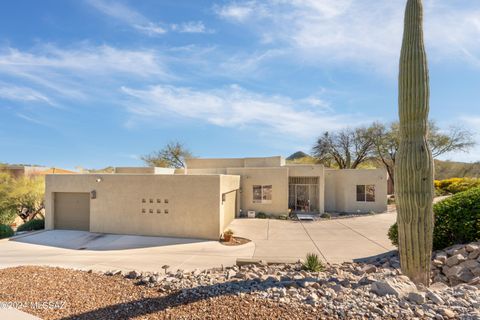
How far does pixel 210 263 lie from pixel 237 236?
3.88 m

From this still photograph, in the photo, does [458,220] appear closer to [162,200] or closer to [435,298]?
[435,298]

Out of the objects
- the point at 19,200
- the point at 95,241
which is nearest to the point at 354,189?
the point at 95,241

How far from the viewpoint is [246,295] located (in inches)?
181

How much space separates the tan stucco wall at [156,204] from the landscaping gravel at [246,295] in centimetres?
500

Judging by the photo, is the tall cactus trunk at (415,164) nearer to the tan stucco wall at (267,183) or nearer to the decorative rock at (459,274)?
the decorative rock at (459,274)

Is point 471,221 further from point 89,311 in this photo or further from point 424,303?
point 89,311

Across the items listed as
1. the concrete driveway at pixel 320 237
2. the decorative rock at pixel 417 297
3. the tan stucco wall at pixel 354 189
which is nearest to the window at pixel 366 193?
the tan stucco wall at pixel 354 189

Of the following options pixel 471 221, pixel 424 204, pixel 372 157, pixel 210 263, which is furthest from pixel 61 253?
pixel 372 157

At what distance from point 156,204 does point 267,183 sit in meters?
7.86

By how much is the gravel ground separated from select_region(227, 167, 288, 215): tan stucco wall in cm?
1211

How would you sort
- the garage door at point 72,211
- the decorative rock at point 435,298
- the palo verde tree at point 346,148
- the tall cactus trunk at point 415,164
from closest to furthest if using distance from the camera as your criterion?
1. the decorative rock at point 435,298
2. the tall cactus trunk at point 415,164
3. the garage door at point 72,211
4. the palo verde tree at point 346,148

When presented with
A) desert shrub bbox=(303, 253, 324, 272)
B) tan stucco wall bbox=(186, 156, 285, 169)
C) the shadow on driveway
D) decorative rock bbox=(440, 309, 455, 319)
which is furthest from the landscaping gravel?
tan stucco wall bbox=(186, 156, 285, 169)

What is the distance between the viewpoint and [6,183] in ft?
67.9

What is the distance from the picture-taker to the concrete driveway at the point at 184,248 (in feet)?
26.4
